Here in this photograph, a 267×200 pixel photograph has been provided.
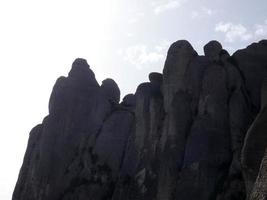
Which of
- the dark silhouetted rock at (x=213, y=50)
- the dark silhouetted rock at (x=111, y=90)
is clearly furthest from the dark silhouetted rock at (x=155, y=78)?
the dark silhouetted rock at (x=111, y=90)

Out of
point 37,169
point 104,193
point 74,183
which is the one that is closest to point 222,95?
point 104,193

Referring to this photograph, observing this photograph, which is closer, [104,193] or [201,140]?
[201,140]

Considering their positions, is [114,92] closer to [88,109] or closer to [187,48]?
[88,109]

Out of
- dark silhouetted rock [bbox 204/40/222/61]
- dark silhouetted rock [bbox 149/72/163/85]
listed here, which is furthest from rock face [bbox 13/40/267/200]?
dark silhouetted rock [bbox 149/72/163/85]

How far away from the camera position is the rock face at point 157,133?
5347cm

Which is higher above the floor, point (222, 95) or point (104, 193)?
point (222, 95)

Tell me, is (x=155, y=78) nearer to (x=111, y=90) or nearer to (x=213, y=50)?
(x=213, y=50)

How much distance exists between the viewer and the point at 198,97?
59844 mm

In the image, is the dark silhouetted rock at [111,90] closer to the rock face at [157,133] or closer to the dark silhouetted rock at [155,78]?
the rock face at [157,133]

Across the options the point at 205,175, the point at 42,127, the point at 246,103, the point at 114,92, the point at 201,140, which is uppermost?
the point at 114,92

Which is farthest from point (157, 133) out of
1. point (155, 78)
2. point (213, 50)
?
point (213, 50)

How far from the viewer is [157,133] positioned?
2477 inches

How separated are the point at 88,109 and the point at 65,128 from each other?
4821mm

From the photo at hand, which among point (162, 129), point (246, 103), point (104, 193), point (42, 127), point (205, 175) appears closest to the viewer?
point (205, 175)
